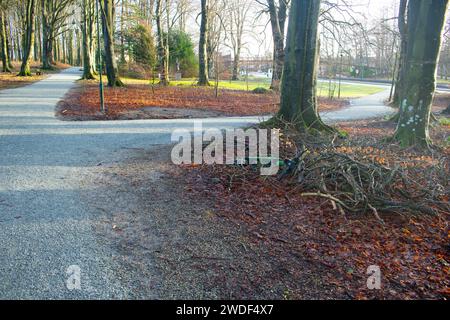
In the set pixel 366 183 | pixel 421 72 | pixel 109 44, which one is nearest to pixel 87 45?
pixel 109 44

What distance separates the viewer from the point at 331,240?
370cm

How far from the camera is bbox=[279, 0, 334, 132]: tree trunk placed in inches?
301

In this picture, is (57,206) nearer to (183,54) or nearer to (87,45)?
(87,45)

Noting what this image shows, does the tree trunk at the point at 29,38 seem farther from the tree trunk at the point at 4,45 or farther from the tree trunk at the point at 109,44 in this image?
the tree trunk at the point at 109,44

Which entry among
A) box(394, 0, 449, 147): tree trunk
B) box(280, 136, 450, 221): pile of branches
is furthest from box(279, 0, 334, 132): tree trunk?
box(280, 136, 450, 221): pile of branches

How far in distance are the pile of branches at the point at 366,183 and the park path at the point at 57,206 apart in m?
2.61

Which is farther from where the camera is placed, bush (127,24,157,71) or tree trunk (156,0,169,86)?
tree trunk (156,0,169,86)

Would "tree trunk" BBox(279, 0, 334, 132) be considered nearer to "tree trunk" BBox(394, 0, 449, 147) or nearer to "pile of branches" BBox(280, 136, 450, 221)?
"tree trunk" BBox(394, 0, 449, 147)

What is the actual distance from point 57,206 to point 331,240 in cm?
315

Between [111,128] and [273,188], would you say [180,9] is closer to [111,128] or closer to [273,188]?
[111,128]

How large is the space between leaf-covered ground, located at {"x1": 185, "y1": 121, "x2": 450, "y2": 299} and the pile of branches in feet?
0.39

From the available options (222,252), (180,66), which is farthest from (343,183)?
(180,66)
